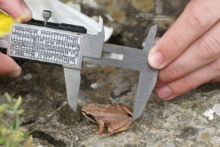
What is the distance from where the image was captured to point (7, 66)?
4.95 ft

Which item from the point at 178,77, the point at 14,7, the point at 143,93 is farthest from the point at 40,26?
the point at 178,77

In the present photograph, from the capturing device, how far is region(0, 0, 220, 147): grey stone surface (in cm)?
141

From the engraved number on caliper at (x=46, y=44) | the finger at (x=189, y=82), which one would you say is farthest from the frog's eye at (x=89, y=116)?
the finger at (x=189, y=82)

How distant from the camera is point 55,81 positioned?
1.87 meters

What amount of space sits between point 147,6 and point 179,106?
1.10m

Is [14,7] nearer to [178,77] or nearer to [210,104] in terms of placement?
[178,77]

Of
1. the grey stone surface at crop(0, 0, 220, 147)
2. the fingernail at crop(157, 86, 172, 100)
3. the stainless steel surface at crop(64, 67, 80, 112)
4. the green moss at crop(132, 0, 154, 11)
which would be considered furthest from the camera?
the green moss at crop(132, 0, 154, 11)

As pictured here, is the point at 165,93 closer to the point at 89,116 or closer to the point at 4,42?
the point at 89,116

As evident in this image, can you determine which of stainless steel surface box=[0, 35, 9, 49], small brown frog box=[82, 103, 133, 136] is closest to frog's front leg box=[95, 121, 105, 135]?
small brown frog box=[82, 103, 133, 136]

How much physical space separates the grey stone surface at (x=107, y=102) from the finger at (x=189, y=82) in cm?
6

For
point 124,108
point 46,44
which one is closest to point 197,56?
point 124,108

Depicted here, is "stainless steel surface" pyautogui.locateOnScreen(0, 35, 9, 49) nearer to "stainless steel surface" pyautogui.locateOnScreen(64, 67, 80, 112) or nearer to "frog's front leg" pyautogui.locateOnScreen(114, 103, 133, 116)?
"stainless steel surface" pyautogui.locateOnScreen(64, 67, 80, 112)

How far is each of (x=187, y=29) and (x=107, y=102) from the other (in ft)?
2.12

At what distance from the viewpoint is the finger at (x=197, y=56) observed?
154 centimetres
